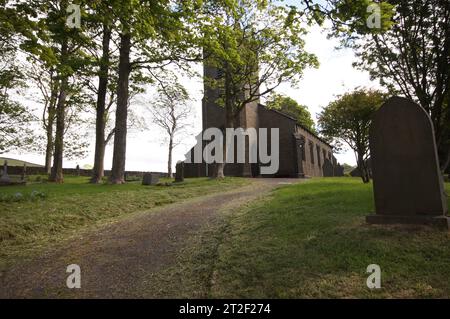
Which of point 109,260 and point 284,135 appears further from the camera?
point 284,135

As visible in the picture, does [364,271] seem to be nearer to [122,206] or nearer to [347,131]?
[122,206]

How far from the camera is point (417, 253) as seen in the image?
460 centimetres

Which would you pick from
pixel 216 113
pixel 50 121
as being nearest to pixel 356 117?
pixel 216 113

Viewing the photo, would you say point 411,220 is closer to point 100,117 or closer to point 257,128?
point 100,117

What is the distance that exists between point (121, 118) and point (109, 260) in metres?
13.6

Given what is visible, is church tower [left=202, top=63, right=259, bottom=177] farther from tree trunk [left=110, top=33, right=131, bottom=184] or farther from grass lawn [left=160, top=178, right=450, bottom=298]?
grass lawn [left=160, top=178, right=450, bottom=298]

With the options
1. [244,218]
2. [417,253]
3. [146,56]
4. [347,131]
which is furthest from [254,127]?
[417,253]

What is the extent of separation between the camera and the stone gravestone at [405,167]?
226 inches

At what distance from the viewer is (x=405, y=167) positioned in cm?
602
